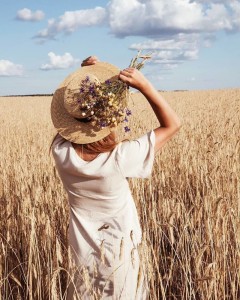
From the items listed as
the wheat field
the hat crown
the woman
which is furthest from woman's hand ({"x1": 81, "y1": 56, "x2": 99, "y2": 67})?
the wheat field

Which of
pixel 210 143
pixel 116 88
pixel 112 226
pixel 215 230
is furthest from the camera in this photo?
pixel 210 143

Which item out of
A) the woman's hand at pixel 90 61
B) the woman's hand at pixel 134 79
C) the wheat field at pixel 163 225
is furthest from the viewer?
the wheat field at pixel 163 225

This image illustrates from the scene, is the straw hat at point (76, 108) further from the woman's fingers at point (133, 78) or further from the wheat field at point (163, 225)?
the wheat field at point (163, 225)

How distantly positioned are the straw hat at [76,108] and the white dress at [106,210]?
70mm

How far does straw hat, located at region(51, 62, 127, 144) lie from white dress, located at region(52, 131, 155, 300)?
7 centimetres

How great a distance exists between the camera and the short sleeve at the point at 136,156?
154cm

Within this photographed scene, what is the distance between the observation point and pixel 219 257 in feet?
6.97

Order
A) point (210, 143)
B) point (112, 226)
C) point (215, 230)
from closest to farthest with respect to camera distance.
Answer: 1. point (112, 226)
2. point (215, 230)
3. point (210, 143)

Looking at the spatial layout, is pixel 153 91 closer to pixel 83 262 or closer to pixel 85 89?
pixel 85 89

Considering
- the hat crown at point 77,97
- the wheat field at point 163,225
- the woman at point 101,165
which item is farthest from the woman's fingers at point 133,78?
the wheat field at point 163,225

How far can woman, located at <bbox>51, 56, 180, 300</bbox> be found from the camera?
5.07 feet

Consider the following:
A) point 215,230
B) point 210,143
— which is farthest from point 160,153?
point 215,230

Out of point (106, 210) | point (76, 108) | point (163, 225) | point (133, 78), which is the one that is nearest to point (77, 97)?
point (76, 108)

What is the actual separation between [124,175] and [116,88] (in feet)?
1.06
